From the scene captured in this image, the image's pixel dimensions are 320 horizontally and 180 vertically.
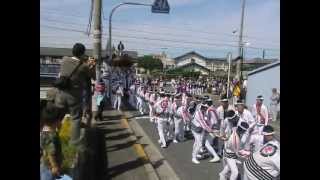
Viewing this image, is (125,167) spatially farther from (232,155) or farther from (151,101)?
(151,101)

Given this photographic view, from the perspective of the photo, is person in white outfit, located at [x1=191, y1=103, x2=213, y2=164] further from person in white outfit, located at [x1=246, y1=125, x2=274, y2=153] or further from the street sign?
the street sign

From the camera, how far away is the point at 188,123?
1455cm

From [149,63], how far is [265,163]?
24981 millimetres

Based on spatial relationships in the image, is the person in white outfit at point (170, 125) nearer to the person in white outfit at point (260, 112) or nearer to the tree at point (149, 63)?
the person in white outfit at point (260, 112)

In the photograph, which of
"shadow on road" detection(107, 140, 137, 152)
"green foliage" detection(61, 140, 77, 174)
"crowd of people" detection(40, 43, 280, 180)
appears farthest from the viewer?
"shadow on road" detection(107, 140, 137, 152)


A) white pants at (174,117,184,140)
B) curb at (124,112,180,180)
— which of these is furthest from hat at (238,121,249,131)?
white pants at (174,117,184,140)

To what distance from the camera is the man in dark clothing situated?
649cm

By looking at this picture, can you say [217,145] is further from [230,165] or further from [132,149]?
[230,165]

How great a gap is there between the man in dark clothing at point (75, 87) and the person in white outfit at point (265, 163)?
7.39 ft

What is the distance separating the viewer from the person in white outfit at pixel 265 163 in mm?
6516

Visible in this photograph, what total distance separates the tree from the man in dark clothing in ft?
79.5

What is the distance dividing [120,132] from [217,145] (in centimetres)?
290

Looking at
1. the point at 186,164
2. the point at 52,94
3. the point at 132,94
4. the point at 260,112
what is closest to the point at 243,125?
the point at 186,164
